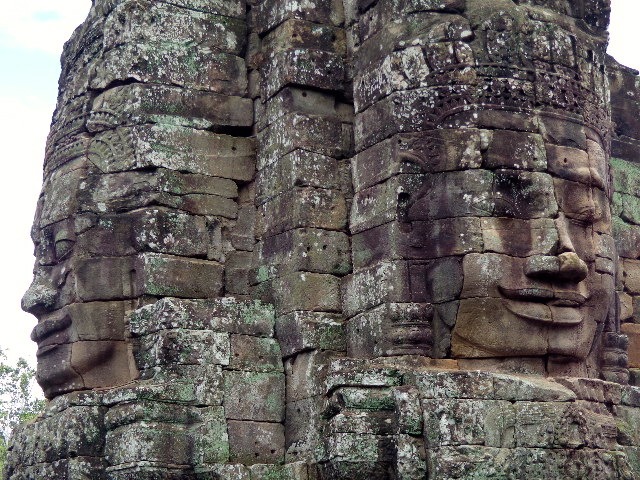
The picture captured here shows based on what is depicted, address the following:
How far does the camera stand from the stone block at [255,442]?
38.1 ft

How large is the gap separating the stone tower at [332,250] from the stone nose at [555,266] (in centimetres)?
3

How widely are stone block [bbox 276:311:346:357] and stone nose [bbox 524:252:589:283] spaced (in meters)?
1.83

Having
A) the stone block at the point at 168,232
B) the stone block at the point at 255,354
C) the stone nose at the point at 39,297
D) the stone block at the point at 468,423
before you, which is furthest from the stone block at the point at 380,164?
the stone nose at the point at 39,297

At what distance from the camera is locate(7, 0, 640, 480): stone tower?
11.0 meters

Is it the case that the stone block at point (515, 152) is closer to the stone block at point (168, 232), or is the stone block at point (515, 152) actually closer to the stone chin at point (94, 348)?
the stone block at point (168, 232)

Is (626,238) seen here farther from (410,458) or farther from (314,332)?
(410,458)

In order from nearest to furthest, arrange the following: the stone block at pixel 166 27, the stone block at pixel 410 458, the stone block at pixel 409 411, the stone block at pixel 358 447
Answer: the stone block at pixel 410 458 → the stone block at pixel 409 411 → the stone block at pixel 358 447 → the stone block at pixel 166 27

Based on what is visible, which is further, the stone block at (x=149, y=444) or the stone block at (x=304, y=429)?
the stone block at (x=304, y=429)

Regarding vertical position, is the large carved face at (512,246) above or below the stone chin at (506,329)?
above

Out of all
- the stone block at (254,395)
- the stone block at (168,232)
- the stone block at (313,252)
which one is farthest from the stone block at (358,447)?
the stone block at (168,232)

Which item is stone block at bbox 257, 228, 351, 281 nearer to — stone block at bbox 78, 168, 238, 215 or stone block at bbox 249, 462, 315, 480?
stone block at bbox 78, 168, 238, 215

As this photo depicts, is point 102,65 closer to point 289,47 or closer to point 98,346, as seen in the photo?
point 289,47

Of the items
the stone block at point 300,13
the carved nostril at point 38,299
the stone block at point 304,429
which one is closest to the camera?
the stone block at point 304,429

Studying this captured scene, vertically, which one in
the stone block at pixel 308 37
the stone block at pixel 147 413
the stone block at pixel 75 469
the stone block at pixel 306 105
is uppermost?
the stone block at pixel 308 37
